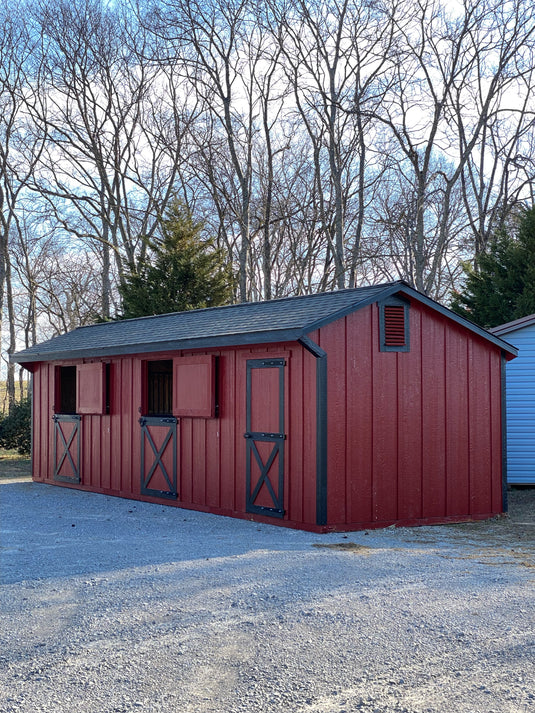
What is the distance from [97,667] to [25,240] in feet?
99.1

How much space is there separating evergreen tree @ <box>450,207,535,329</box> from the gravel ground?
12639 millimetres

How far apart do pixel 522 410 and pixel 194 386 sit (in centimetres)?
665

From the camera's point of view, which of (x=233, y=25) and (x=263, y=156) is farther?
(x=263, y=156)

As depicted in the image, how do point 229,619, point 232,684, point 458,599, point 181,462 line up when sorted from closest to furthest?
point 232,684
point 229,619
point 458,599
point 181,462

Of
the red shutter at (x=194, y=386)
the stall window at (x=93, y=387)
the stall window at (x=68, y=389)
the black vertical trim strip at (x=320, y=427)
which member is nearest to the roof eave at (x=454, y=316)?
the black vertical trim strip at (x=320, y=427)

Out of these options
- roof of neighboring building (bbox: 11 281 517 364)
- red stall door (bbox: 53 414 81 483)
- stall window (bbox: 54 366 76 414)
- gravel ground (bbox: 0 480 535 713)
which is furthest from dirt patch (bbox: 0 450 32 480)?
gravel ground (bbox: 0 480 535 713)

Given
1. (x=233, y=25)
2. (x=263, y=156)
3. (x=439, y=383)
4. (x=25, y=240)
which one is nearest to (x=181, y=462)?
(x=439, y=383)

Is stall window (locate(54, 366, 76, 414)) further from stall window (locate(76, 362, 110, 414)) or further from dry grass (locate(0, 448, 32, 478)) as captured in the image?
stall window (locate(76, 362, 110, 414))

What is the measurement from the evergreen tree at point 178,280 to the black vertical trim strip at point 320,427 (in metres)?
12.1

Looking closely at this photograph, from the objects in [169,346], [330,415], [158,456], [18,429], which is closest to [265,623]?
[330,415]

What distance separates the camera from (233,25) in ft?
75.7

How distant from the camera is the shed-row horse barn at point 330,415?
31.3 ft

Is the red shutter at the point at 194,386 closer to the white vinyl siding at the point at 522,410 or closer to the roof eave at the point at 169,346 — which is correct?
the roof eave at the point at 169,346

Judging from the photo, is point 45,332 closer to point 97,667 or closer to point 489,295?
point 489,295
